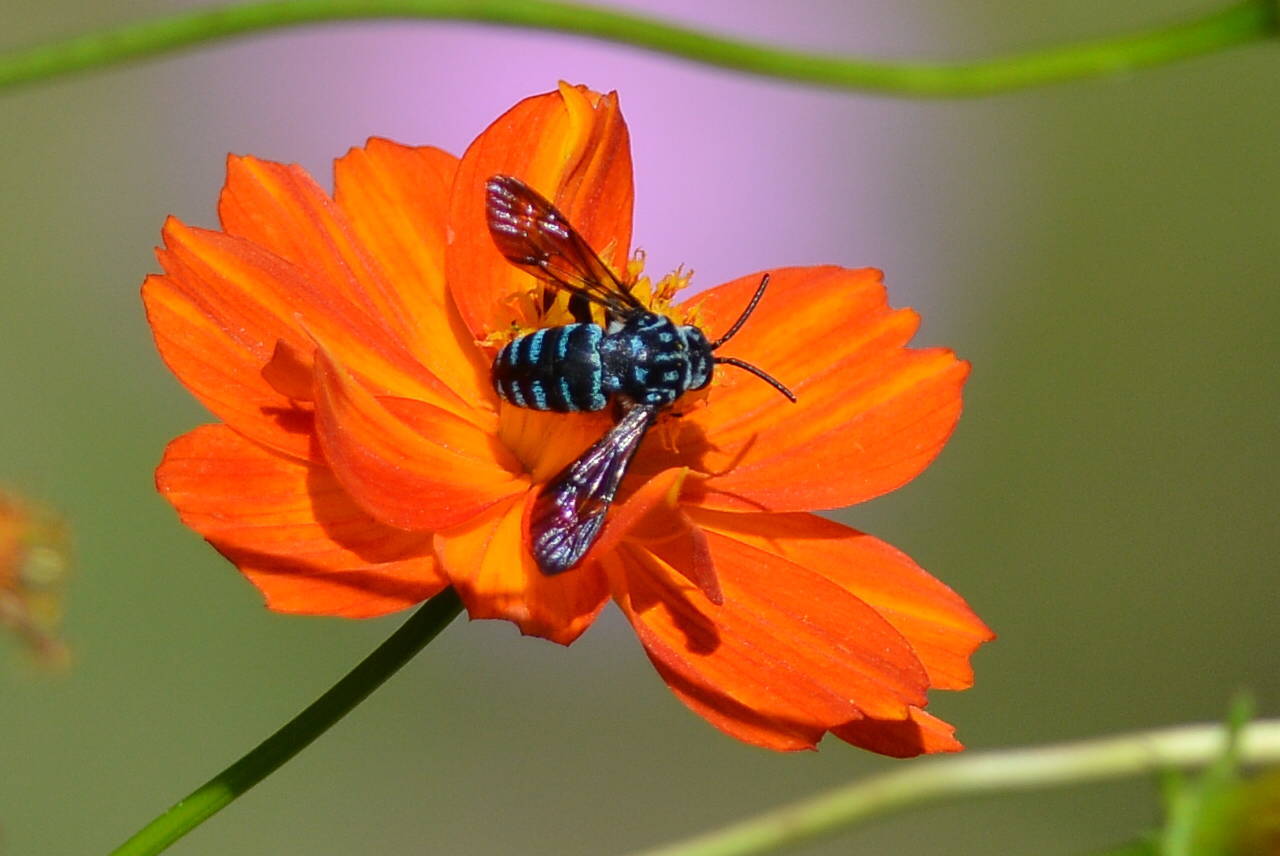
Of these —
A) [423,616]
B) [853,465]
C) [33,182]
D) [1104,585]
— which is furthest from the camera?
[1104,585]

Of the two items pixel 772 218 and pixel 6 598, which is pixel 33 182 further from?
pixel 6 598

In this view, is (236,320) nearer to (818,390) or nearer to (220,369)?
(220,369)

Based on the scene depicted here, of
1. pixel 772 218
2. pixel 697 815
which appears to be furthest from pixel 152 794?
pixel 772 218

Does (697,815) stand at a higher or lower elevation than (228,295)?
lower

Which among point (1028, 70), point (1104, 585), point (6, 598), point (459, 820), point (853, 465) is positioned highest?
point (1028, 70)

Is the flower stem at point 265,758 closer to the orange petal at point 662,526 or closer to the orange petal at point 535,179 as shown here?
the orange petal at point 662,526

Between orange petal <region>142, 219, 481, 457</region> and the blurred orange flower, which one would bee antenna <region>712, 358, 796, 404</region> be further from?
the blurred orange flower
